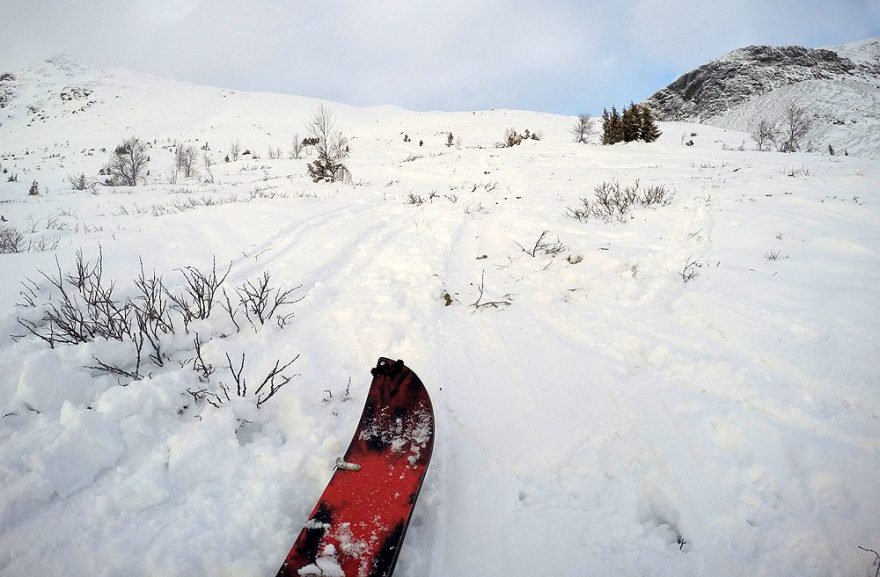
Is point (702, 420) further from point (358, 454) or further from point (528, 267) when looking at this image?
point (528, 267)

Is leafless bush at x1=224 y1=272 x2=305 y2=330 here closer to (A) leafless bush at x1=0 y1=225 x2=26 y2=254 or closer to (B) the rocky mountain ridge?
(A) leafless bush at x1=0 y1=225 x2=26 y2=254

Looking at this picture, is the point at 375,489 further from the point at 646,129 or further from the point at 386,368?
the point at 646,129

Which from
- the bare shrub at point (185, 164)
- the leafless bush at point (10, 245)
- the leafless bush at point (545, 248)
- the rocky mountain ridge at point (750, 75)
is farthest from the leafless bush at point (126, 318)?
the rocky mountain ridge at point (750, 75)

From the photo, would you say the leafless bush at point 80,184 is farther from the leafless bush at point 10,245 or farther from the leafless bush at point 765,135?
→ the leafless bush at point 765,135

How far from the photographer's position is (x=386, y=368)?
2342mm

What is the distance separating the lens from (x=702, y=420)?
208 cm

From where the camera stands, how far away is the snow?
62.5 inches

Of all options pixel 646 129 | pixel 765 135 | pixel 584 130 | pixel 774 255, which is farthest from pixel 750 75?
pixel 774 255

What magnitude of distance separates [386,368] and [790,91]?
1284 inches

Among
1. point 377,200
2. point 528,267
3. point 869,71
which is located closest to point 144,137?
point 377,200

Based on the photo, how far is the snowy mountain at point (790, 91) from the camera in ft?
57.7

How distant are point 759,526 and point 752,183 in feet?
24.2

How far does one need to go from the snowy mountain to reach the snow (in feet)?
61.0

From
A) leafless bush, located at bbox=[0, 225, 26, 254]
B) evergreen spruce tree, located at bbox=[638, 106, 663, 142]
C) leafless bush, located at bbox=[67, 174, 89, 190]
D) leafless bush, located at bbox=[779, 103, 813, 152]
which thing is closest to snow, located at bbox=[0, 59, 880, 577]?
leafless bush, located at bbox=[0, 225, 26, 254]
